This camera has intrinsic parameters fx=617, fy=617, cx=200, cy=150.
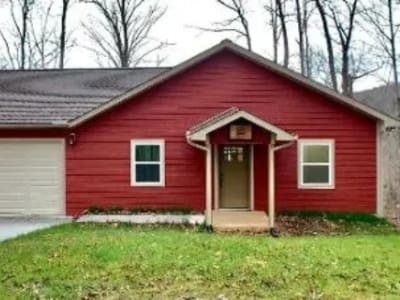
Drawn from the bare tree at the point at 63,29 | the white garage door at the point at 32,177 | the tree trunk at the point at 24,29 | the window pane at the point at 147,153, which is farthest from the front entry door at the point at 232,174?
the tree trunk at the point at 24,29

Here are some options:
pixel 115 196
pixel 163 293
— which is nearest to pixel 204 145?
pixel 115 196

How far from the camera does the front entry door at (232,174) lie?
55.6ft

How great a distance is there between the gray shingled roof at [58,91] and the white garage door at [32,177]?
2.39 ft

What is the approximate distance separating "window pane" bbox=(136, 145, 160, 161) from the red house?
3 cm

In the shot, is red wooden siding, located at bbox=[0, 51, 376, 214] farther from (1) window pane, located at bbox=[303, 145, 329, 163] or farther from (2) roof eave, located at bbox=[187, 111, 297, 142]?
(2) roof eave, located at bbox=[187, 111, 297, 142]

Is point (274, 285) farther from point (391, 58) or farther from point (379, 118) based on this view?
point (391, 58)

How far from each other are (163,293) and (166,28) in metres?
32.7

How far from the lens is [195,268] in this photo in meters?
8.65

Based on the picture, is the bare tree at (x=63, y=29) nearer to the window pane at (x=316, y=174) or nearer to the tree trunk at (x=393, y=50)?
the tree trunk at (x=393, y=50)

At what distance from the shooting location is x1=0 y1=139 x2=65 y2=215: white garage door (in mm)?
16641

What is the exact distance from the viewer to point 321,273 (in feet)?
27.3

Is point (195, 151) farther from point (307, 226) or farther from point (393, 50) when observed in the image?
point (393, 50)

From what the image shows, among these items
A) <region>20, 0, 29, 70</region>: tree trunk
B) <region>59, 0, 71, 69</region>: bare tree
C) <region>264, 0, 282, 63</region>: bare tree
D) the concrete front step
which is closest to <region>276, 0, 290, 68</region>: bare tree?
<region>264, 0, 282, 63</region>: bare tree

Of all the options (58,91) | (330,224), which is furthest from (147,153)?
(330,224)
